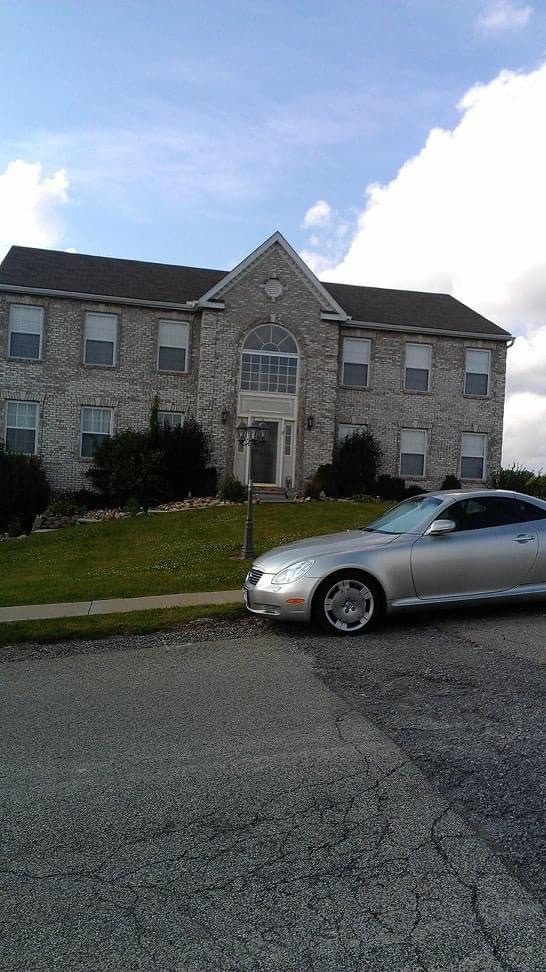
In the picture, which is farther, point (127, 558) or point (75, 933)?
point (127, 558)

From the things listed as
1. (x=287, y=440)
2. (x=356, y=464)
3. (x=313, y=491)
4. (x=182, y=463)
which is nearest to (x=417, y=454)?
(x=356, y=464)

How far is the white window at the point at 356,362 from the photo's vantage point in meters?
26.8

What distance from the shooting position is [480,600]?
831cm

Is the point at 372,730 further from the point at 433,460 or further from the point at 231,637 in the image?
the point at 433,460

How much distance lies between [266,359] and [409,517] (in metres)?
17.0

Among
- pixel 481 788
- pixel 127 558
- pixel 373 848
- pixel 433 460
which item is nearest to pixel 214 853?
Result: pixel 373 848

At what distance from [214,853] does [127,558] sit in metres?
11.5

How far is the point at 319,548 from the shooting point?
27.0 ft

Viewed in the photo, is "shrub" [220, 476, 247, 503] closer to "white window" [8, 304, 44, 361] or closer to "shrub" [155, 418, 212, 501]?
"shrub" [155, 418, 212, 501]

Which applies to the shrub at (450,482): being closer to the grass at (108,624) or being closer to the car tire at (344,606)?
the grass at (108,624)

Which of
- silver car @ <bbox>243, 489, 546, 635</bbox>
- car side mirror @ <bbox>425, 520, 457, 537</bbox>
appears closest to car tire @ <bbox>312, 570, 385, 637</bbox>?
silver car @ <bbox>243, 489, 546, 635</bbox>

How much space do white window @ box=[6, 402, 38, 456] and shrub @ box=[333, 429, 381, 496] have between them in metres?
10.0

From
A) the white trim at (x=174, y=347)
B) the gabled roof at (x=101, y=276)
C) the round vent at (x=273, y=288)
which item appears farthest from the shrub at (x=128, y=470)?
the round vent at (x=273, y=288)

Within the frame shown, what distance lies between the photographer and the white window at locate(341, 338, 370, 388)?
87.8 feet
